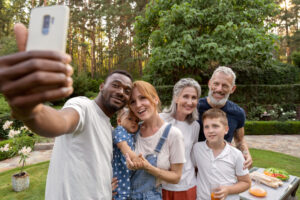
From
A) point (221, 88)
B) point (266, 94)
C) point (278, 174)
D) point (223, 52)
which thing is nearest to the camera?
point (221, 88)

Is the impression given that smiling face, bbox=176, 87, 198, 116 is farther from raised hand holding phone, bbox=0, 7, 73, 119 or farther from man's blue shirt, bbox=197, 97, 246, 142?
raised hand holding phone, bbox=0, 7, 73, 119

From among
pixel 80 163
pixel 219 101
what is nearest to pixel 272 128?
pixel 219 101

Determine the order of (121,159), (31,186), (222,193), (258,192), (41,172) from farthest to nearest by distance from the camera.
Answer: (41,172), (31,186), (258,192), (222,193), (121,159)

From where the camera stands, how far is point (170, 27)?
10.4m

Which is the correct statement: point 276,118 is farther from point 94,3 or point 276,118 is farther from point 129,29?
point 94,3

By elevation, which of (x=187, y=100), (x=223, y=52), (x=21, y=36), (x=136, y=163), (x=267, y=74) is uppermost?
(x=223, y=52)

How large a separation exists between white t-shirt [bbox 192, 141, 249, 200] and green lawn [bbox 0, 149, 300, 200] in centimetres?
340

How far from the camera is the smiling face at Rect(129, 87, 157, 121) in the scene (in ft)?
6.25

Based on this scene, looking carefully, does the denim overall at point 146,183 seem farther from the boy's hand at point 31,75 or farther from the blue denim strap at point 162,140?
the boy's hand at point 31,75

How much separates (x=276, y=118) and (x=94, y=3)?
2272 centimetres

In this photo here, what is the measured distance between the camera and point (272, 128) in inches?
429

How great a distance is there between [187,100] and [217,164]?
855 mm

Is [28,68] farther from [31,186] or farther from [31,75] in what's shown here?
[31,186]

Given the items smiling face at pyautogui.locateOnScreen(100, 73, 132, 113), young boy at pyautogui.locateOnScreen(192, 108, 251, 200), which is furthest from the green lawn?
smiling face at pyautogui.locateOnScreen(100, 73, 132, 113)
